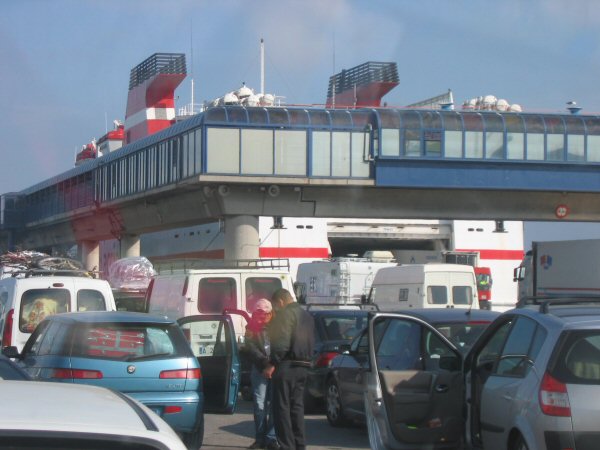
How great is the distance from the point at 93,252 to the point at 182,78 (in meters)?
11.6

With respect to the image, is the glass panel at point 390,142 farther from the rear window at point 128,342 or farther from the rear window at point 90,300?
the rear window at point 128,342

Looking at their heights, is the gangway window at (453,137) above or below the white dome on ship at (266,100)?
below

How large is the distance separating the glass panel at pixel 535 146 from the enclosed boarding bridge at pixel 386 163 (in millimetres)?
40

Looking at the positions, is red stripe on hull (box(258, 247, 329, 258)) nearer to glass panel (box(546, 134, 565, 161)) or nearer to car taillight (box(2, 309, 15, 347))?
glass panel (box(546, 134, 565, 161))

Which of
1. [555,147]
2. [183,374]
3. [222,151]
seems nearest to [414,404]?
[183,374]

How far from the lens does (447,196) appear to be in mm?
38969

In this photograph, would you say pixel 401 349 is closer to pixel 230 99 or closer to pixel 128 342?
pixel 128 342

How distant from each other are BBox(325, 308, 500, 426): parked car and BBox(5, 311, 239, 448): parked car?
1.85 m

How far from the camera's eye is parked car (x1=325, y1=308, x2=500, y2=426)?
980 cm

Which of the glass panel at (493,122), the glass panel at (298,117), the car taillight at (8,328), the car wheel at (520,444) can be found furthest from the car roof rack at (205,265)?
the glass panel at (493,122)

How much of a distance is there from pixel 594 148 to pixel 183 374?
3342cm

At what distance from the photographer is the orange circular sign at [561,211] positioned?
3938 cm

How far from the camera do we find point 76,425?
2914 millimetres

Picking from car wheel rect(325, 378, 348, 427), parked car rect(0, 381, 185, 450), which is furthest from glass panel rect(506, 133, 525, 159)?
parked car rect(0, 381, 185, 450)
